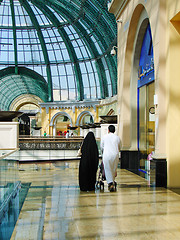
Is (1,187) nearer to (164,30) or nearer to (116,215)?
(116,215)

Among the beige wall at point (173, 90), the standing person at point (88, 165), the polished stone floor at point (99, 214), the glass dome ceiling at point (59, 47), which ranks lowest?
the polished stone floor at point (99, 214)

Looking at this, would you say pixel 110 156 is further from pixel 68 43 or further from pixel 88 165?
pixel 68 43

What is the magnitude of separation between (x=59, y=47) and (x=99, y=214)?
33.2 m

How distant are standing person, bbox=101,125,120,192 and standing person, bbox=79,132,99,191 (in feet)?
0.88

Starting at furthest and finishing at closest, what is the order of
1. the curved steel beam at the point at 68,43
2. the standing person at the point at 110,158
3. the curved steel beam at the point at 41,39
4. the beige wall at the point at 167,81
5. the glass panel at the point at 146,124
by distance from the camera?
the curved steel beam at the point at 41,39 → the curved steel beam at the point at 68,43 → the glass panel at the point at 146,124 → the beige wall at the point at 167,81 → the standing person at the point at 110,158

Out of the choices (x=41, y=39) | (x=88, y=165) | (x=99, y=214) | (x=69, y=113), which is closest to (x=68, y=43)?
(x=41, y=39)

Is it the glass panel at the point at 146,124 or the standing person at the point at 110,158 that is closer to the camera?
the standing person at the point at 110,158

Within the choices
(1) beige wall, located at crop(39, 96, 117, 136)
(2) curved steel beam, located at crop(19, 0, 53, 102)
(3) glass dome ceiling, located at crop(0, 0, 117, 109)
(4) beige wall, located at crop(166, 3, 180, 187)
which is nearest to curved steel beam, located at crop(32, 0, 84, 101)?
(3) glass dome ceiling, located at crop(0, 0, 117, 109)

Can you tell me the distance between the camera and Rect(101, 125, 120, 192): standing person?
765 cm

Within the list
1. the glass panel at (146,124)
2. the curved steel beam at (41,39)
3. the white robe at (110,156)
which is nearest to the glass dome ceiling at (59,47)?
the curved steel beam at (41,39)

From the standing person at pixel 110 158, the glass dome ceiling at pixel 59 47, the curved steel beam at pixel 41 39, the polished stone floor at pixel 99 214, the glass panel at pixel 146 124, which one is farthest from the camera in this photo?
the curved steel beam at pixel 41 39

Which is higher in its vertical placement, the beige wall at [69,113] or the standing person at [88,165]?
the beige wall at [69,113]

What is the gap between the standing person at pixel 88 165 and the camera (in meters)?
7.69

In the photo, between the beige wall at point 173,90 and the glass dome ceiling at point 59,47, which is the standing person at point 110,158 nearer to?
the beige wall at point 173,90
